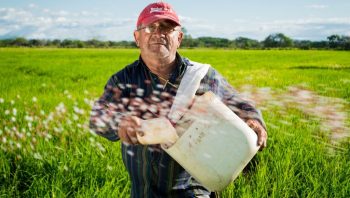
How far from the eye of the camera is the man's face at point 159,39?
1.92 metres

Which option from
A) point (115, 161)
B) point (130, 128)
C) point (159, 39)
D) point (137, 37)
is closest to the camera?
point (130, 128)

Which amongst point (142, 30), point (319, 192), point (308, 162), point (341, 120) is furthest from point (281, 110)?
point (142, 30)

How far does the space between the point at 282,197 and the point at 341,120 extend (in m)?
2.49

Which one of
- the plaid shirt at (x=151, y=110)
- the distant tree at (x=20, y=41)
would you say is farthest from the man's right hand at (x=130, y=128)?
the distant tree at (x=20, y=41)

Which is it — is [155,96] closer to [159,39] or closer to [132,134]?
[159,39]

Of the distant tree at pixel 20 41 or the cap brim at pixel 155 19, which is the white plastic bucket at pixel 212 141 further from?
the distant tree at pixel 20 41

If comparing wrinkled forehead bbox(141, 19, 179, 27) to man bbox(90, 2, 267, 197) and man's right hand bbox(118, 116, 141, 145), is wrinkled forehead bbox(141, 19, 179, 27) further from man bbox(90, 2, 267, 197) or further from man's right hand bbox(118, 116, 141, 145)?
man's right hand bbox(118, 116, 141, 145)

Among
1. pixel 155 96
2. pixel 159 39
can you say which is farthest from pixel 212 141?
pixel 159 39

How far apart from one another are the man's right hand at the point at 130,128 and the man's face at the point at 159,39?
51 centimetres

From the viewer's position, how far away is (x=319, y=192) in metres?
2.39

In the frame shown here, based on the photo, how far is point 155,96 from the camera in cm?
195

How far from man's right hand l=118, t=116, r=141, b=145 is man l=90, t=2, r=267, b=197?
0.33 metres

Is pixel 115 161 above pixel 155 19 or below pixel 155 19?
below

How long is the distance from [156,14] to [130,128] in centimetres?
74
